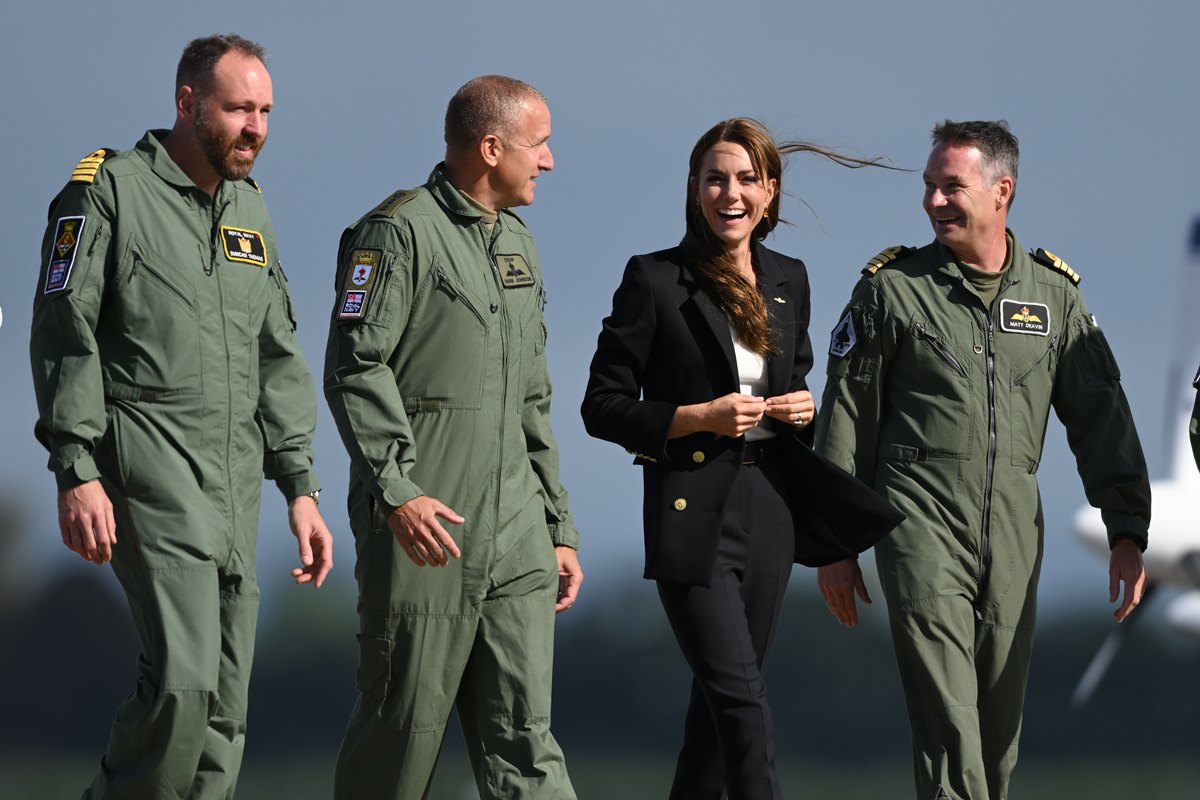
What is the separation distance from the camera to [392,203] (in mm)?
5488

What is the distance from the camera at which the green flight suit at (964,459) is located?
239 inches

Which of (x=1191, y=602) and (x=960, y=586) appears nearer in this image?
(x=960, y=586)

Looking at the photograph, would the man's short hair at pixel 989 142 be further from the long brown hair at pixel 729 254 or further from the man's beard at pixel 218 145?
the man's beard at pixel 218 145

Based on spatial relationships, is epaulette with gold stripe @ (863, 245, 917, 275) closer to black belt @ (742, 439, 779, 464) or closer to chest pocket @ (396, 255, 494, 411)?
black belt @ (742, 439, 779, 464)

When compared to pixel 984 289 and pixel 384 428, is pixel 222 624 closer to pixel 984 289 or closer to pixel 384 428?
pixel 384 428

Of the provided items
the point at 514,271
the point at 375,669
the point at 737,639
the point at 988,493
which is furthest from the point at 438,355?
the point at 988,493

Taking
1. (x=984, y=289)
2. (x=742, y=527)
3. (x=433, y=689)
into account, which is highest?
(x=984, y=289)

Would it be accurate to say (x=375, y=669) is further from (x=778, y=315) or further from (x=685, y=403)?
(x=778, y=315)

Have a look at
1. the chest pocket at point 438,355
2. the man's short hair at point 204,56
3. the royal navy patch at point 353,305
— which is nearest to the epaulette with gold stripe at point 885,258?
the chest pocket at point 438,355

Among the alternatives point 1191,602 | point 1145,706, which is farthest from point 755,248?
A: point 1145,706

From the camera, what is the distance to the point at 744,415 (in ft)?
17.7

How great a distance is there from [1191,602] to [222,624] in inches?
876

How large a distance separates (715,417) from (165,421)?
1465 millimetres

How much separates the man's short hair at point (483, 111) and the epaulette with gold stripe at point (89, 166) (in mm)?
954
